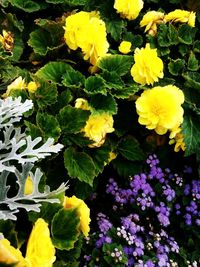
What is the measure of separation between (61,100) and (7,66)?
1.01ft

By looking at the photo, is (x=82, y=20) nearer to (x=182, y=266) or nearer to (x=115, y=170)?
(x=115, y=170)

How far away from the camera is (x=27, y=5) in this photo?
2.37m

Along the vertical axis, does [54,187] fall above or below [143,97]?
below

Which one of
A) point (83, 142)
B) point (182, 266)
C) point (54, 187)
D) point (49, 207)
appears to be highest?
point (49, 207)

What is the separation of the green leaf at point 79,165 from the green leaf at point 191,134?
404 millimetres

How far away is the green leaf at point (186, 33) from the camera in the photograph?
2.21 metres

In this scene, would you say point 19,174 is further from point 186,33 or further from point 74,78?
point 186,33

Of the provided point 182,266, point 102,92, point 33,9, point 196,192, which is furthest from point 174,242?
point 33,9

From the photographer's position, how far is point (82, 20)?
6.48 feet

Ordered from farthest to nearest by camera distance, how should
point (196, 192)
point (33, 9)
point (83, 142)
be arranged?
point (33, 9) < point (196, 192) < point (83, 142)

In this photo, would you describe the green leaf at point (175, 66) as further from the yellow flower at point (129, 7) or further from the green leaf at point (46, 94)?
the green leaf at point (46, 94)

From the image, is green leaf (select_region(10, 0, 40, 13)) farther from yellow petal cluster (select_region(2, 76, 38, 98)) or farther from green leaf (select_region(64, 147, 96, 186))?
green leaf (select_region(64, 147, 96, 186))

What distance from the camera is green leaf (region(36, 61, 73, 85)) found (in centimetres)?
194

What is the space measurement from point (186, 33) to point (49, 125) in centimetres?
77
